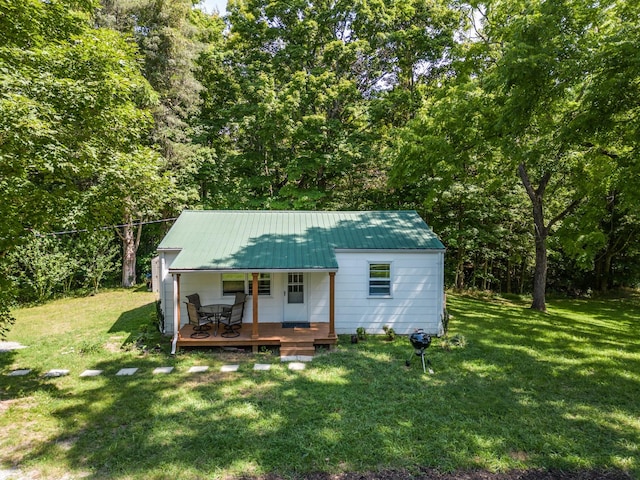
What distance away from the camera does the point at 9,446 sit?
16.0 feet

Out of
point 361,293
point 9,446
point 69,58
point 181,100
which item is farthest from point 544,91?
point 181,100

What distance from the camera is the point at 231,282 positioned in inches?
400

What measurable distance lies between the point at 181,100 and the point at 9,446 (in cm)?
1504

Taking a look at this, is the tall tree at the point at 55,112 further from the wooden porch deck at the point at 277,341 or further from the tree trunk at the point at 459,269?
the tree trunk at the point at 459,269

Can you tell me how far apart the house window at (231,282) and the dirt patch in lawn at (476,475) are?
20.7 feet

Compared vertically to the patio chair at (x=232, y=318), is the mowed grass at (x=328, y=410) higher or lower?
lower

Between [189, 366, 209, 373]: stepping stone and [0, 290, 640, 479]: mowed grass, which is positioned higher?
[0, 290, 640, 479]: mowed grass

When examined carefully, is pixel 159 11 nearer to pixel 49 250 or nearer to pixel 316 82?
pixel 316 82

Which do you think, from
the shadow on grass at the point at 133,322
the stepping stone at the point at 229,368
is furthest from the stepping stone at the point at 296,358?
the shadow on grass at the point at 133,322

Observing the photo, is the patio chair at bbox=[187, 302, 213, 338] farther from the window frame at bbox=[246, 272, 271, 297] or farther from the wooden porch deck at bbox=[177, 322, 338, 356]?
the window frame at bbox=[246, 272, 271, 297]

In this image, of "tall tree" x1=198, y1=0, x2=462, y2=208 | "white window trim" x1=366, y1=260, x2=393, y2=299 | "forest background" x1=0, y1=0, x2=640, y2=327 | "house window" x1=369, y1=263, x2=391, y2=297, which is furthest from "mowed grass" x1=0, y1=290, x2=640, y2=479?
"tall tree" x1=198, y1=0, x2=462, y2=208

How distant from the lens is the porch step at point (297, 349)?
8.47 m

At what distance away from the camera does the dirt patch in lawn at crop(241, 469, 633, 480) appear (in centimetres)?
425

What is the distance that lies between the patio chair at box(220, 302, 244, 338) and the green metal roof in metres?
1.18
